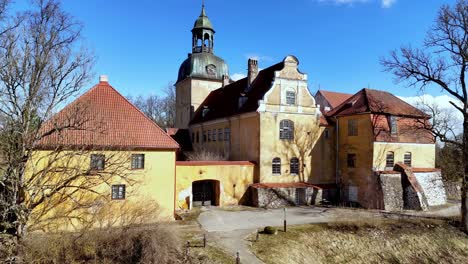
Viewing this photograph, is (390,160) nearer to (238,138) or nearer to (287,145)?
(287,145)

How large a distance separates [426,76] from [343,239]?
10.9 meters

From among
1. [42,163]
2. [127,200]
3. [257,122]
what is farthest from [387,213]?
[42,163]

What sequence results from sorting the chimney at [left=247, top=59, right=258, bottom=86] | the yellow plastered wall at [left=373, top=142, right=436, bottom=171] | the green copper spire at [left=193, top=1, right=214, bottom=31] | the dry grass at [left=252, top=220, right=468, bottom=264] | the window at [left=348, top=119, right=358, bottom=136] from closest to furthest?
the dry grass at [left=252, top=220, right=468, bottom=264]
the yellow plastered wall at [left=373, top=142, right=436, bottom=171]
the window at [left=348, top=119, right=358, bottom=136]
the chimney at [left=247, top=59, right=258, bottom=86]
the green copper spire at [left=193, top=1, right=214, bottom=31]

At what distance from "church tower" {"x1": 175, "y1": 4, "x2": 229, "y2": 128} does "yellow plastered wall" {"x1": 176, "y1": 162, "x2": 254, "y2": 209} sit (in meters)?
15.4

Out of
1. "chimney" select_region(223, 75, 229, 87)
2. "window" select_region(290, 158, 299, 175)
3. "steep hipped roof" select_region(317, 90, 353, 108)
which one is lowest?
"window" select_region(290, 158, 299, 175)

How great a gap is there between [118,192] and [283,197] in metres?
11.9

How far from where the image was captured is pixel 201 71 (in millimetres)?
38750

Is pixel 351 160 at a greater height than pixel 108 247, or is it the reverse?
pixel 351 160

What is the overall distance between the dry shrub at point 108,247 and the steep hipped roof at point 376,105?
18.3 m

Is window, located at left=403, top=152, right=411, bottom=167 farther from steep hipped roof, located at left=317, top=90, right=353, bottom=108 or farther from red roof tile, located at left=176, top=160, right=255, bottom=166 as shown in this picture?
red roof tile, located at left=176, top=160, right=255, bottom=166

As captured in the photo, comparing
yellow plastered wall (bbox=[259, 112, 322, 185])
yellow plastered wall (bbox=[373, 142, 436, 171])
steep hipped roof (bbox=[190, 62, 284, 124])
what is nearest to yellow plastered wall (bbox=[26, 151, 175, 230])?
yellow plastered wall (bbox=[259, 112, 322, 185])

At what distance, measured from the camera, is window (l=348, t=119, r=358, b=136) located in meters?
27.0

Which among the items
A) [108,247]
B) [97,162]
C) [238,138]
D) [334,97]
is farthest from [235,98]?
[108,247]

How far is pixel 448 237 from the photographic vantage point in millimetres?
19906
